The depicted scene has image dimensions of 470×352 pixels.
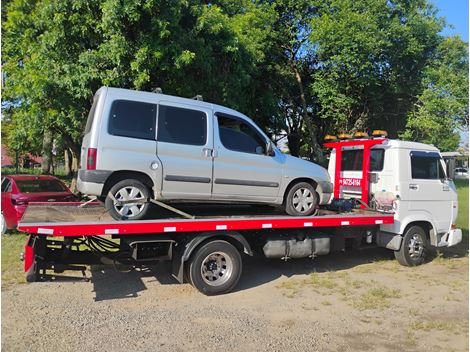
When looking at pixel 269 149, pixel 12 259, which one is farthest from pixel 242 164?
pixel 12 259

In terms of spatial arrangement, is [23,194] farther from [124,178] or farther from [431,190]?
[431,190]

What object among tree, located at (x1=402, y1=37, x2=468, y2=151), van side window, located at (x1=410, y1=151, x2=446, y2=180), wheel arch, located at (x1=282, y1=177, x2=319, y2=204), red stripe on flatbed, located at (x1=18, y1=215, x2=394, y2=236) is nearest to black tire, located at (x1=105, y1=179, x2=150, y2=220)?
red stripe on flatbed, located at (x1=18, y1=215, x2=394, y2=236)

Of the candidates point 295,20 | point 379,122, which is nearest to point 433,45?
point 379,122

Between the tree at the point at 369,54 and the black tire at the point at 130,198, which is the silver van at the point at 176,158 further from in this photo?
the tree at the point at 369,54

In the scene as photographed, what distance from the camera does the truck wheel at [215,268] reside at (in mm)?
6051

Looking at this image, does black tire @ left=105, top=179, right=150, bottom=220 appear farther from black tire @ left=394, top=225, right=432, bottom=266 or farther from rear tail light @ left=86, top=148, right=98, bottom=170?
black tire @ left=394, top=225, right=432, bottom=266

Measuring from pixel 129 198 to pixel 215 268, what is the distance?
1605mm

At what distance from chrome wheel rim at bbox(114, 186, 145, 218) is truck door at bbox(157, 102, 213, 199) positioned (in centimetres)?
34

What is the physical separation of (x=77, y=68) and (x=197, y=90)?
3282 millimetres

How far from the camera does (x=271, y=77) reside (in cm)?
1942

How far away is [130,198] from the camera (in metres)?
5.79

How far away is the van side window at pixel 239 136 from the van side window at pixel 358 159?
2703mm

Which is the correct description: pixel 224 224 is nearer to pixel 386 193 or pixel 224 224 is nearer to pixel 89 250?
pixel 89 250

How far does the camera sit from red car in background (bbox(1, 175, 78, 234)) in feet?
31.6
